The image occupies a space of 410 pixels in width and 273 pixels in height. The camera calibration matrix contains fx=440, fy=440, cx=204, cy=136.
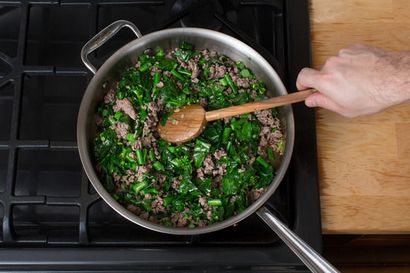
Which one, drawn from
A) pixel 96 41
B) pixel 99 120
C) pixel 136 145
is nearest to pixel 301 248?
pixel 136 145

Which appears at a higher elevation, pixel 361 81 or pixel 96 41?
pixel 96 41

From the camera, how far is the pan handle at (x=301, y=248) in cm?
80

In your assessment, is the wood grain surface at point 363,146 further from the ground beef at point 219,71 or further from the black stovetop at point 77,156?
the ground beef at point 219,71

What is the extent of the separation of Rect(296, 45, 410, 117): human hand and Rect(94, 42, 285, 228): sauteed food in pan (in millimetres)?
143

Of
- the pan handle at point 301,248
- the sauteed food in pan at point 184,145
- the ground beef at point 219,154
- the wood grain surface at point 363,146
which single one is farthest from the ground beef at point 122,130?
the wood grain surface at point 363,146

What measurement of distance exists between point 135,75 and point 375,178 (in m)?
0.61

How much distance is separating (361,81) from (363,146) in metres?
0.21

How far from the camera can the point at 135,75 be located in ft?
3.35

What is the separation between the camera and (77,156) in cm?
103

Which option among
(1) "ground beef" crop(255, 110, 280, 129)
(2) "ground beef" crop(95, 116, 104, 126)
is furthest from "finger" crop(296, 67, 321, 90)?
(2) "ground beef" crop(95, 116, 104, 126)

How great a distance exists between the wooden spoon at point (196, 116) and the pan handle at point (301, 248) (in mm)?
214

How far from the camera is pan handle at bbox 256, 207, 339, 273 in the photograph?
0.80m

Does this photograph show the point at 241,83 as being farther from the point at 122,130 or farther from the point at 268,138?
the point at 122,130

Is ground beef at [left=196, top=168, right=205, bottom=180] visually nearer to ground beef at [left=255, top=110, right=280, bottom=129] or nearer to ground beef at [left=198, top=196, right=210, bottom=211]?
ground beef at [left=198, top=196, right=210, bottom=211]
